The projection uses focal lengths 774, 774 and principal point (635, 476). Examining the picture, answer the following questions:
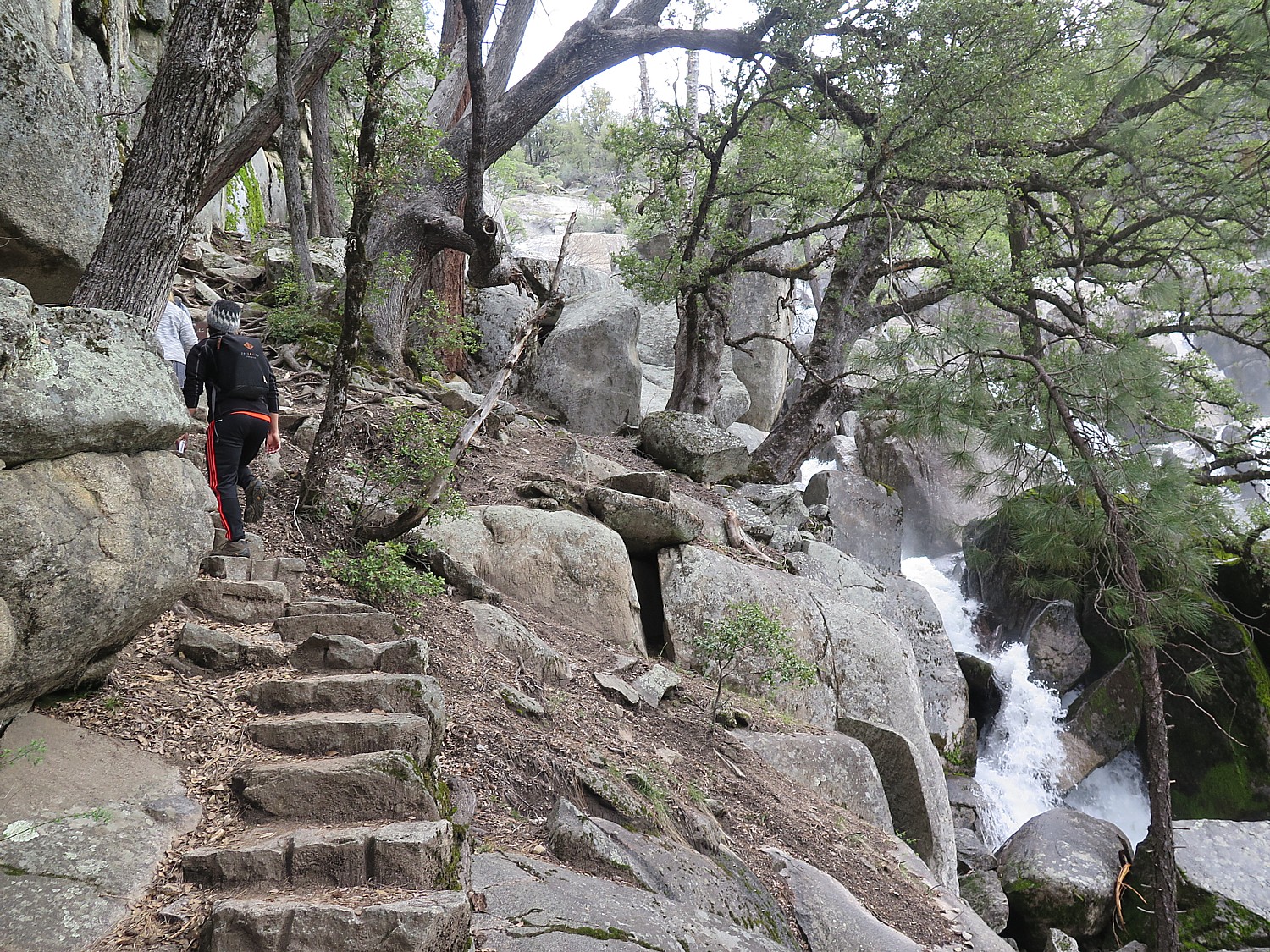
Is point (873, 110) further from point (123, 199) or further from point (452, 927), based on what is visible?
point (452, 927)

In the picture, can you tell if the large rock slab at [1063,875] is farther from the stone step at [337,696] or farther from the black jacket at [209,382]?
the black jacket at [209,382]

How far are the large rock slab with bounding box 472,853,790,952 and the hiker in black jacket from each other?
337 cm

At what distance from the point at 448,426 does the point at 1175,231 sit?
1079 cm

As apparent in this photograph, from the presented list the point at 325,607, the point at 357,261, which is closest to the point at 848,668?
the point at 325,607

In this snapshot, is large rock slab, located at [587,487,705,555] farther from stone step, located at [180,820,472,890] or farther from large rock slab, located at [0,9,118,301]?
stone step, located at [180,820,472,890]

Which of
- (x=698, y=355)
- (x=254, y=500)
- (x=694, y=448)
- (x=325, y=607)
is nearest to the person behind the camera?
(x=325, y=607)

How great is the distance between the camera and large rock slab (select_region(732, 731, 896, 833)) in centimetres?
622

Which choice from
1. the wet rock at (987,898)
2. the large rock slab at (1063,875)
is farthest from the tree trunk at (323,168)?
the large rock slab at (1063,875)

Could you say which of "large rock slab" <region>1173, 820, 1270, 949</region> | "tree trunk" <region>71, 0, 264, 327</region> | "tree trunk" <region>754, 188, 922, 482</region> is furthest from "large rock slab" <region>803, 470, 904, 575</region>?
"tree trunk" <region>71, 0, 264, 327</region>

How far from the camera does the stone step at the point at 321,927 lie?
225 cm

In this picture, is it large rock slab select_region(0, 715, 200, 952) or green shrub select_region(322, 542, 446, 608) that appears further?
green shrub select_region(322, 542, 446, 608)

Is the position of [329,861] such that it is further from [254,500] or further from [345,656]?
[254,500]

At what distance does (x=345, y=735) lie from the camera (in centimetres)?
327

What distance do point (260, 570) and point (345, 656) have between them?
1.36m
